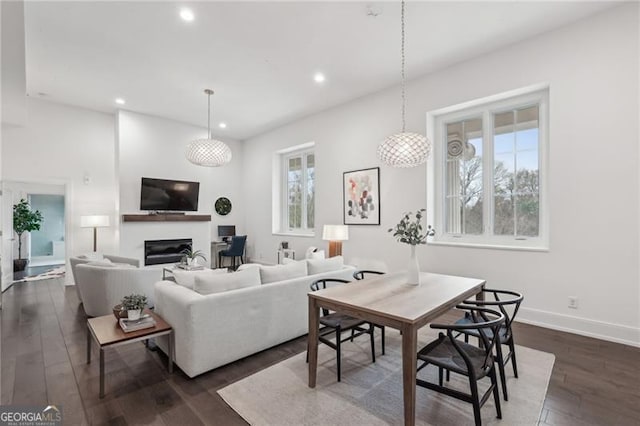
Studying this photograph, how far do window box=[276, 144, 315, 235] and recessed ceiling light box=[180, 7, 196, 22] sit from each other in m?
3.52

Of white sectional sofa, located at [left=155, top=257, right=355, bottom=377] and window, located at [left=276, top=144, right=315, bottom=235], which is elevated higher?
window, located at [left=276, top=144, right=315, bottom=235]

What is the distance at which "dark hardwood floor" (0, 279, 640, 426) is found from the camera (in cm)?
193

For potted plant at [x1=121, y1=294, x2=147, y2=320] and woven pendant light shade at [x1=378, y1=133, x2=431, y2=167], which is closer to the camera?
potted plant at [x1=121, y1=294, x2=147, y2=320]

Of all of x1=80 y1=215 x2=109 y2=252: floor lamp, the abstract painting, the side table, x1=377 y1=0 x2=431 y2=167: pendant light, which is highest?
x1=377 y1=0 x2=431 y2=167: pendant light

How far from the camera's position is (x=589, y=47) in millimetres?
3127

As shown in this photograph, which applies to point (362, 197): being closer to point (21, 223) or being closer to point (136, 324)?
point (136, 324)

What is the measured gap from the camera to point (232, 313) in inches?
100

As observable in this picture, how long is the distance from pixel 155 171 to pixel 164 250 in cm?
168

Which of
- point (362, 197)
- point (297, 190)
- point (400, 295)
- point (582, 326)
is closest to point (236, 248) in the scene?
point (297, 190)

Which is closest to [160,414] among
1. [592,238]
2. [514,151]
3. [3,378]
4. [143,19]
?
[3,378]

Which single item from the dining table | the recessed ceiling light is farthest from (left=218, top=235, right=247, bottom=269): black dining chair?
the dining table

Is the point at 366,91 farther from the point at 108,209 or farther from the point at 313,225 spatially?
the point at 108,209

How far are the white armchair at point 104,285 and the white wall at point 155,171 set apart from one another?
2.15 metres

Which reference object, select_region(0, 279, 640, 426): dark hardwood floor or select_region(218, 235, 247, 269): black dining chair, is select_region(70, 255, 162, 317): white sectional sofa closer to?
select_region(0, 279, 640, 426): dark hardwood floor
